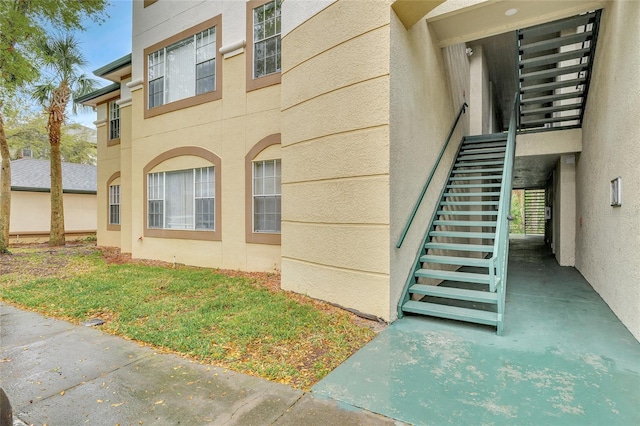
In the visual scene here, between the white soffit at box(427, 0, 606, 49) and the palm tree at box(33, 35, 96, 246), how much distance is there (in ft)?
44.2

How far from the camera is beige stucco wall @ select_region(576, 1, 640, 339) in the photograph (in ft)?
13.0

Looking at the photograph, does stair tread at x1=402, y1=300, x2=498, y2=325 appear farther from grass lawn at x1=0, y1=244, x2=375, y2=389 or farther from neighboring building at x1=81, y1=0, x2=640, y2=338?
grass lawn at x1=0, y1=244, x2=375, y2=389

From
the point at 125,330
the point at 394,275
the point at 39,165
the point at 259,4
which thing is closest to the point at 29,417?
the point at 125,330

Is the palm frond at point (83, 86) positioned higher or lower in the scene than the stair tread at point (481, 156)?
higher

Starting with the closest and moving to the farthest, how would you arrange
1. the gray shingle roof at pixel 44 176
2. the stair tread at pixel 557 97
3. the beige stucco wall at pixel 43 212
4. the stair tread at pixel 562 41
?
the stair tread at pixel 562 41 → the stair tread at pixel 557 97 → the beige stucco wall at pixel 43 212 → the gray shingle roof at pixel 44 176

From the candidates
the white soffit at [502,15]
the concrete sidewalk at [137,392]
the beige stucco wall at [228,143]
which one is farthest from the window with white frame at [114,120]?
the white soffit at [502,15]

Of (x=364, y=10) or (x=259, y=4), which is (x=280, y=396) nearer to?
(x=364, y=10)

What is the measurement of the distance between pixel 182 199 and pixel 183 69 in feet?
11.4

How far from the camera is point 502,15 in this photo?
521 cm

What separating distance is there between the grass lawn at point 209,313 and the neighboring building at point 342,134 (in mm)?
711

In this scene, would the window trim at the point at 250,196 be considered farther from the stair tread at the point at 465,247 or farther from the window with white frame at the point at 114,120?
the window with white frame at the point at 114,120

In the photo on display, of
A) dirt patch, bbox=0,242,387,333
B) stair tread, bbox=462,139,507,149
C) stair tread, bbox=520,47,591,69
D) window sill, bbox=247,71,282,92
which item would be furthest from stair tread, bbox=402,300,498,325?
window sill, bbox=247,71,282,92

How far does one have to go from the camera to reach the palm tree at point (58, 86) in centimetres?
1256

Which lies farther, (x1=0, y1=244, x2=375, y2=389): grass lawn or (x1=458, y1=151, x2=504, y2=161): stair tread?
(x1=458, y1=151, x2=504, y2=161): stair tread
